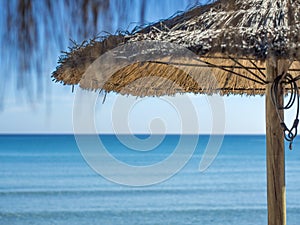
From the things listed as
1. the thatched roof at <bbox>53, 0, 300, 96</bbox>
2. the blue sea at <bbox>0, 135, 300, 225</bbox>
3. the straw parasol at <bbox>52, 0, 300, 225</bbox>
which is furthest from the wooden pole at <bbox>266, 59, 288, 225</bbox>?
the blue sea at <bbox>0, 135, 300, 225</bbox>

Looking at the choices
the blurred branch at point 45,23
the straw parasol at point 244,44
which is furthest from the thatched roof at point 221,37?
the blurred branch at point 45,23

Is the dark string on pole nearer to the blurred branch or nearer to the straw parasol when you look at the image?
the straw parasol

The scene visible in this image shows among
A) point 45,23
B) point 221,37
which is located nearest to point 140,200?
point 221,37

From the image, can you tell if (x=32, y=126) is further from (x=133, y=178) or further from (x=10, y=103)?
(x=133, y=178)

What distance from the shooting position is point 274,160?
234 cm

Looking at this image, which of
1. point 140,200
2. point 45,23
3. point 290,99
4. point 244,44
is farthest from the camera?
point 140,200

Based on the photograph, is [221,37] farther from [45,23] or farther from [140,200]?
[140,200]

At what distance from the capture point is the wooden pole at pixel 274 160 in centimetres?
231

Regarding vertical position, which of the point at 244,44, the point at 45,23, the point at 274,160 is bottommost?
the point at 274,160

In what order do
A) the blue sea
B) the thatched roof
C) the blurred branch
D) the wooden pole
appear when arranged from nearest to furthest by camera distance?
the blurred branch → the thatched roof → the wooden pole → the blue sea

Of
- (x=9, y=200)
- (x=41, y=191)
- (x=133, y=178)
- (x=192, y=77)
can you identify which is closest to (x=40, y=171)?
(x=133, y=178)

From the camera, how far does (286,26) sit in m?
1.78

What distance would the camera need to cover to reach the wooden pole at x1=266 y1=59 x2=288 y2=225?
90.9 inches

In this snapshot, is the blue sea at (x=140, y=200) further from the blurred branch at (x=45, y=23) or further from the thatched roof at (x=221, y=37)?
the blurred branch at (x=45, y=23)
